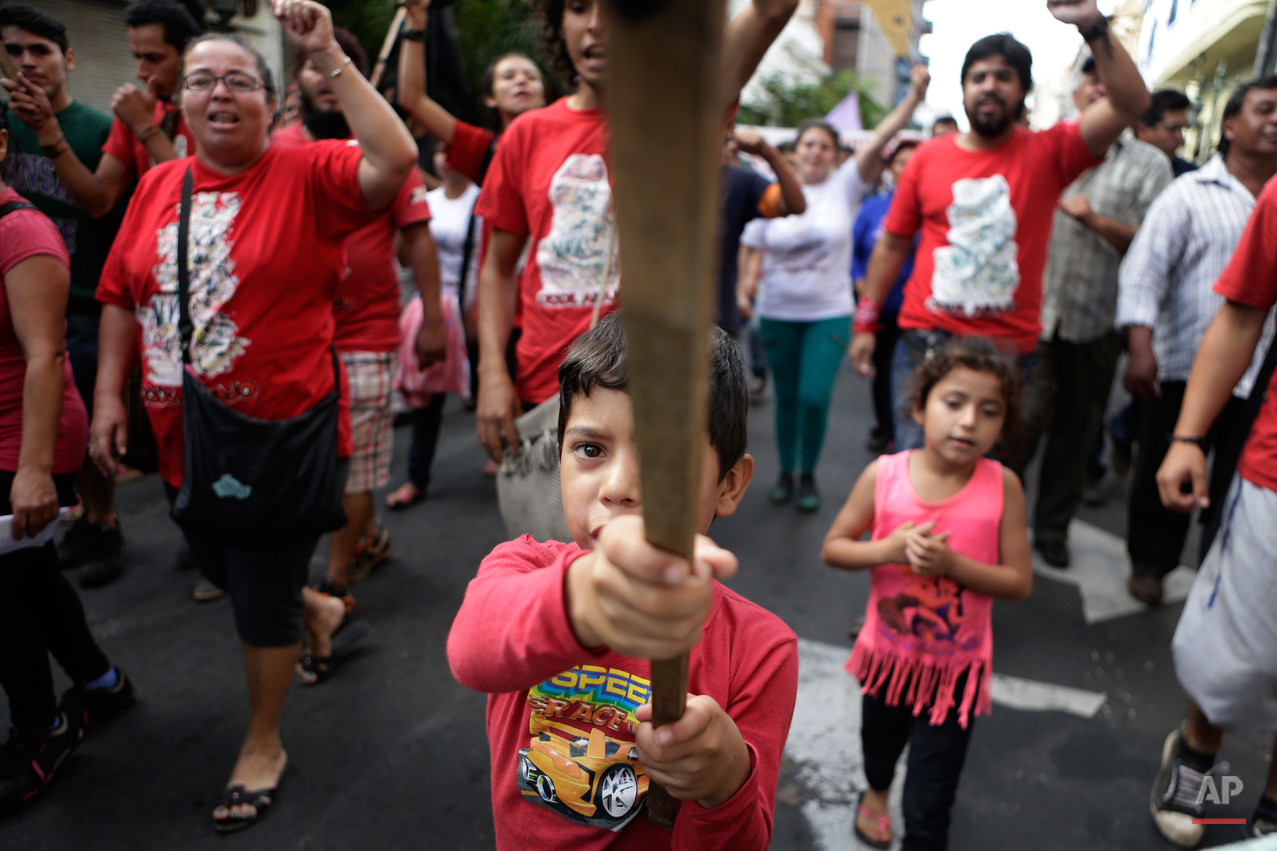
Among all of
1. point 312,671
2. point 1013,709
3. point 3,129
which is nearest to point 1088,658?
point 1013,709

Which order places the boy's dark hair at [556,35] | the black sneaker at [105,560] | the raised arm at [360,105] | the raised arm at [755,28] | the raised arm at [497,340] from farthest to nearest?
the black sneaker at [105,560] < the boy's dark hair at [556,35] < the raised arm at [497,340] < the raised arm at [360,105] < the raised arm at [755,28]

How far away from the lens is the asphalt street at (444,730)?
7.43ft

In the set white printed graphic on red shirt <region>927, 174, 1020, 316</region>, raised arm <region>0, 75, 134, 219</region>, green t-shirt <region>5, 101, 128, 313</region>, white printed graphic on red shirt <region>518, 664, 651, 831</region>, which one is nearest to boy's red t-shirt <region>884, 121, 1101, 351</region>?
white printed graphic on red shirt <region>927, 174, 1020, 316</region>

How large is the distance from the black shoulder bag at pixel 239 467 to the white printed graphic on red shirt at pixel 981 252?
2238 mm

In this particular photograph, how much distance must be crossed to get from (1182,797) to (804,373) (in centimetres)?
261

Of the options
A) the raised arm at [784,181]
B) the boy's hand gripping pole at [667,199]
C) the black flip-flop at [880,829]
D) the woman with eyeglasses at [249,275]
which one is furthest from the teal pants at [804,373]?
the boy's hand gripping pole at [667,199]

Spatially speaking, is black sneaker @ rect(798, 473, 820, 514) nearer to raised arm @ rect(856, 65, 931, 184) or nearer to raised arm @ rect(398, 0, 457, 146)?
raised arm @ rect(856, 65, 931, 184)

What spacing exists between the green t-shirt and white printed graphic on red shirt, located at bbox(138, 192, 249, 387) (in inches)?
43.4

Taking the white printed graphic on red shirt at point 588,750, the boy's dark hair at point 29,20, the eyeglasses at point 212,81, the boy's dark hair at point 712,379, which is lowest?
the white printed graphic on red shirt at point 588,750

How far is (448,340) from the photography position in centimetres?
462

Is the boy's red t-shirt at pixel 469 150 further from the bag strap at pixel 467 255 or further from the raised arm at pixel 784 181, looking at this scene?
the raised arm at pixel 784 181

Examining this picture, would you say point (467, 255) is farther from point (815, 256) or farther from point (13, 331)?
point (13, 331)

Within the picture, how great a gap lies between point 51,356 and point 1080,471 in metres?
4.08

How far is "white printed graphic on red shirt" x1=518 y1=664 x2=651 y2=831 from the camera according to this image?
3.56 ft
